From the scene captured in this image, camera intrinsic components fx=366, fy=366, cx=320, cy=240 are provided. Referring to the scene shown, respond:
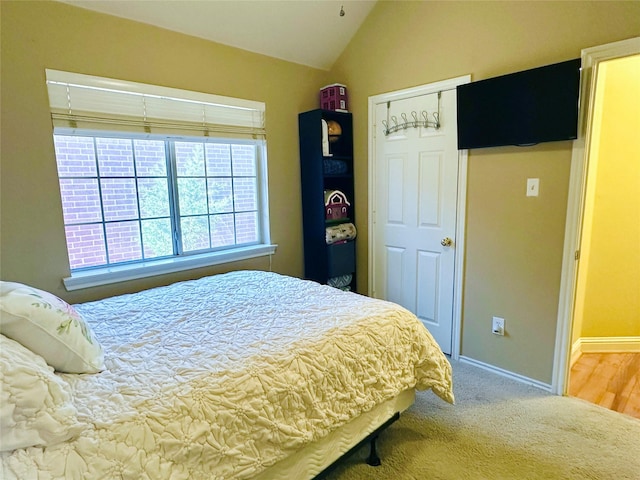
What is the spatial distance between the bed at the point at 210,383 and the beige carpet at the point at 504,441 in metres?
0.24

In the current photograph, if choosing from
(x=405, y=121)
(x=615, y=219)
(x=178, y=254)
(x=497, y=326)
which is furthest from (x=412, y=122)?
(x=178, y=254)

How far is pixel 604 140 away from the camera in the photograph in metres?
2.85

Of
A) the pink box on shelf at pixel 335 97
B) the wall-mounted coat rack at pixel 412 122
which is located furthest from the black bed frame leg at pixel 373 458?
the pink box on shelf at pixel 335 97

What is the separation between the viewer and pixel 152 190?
265 centimetres

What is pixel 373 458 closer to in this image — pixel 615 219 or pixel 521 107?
pixel 521 107

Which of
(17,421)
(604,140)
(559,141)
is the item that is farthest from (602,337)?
(17,421)

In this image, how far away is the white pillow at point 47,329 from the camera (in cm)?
113

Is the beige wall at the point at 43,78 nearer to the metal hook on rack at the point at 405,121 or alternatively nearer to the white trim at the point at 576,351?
the metal hook on rack at the point at 405,121

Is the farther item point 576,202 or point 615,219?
point 615,219

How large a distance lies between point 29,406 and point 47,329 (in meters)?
0.30

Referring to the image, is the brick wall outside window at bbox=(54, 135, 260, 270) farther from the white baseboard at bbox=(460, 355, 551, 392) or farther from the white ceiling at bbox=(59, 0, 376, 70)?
the white baseboard at bbox=(460, 355, 551, 392)

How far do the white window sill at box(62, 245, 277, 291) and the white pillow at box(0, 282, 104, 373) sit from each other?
3.42 ft

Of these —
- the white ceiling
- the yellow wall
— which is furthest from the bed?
the yellow wall

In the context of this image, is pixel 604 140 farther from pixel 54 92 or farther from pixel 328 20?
pixel 54 92
